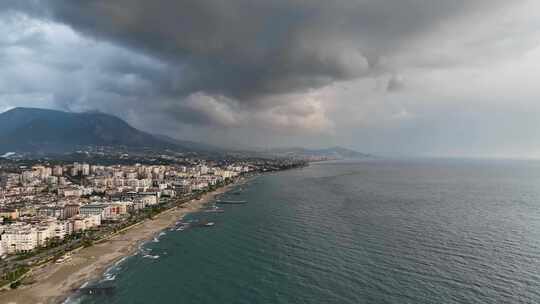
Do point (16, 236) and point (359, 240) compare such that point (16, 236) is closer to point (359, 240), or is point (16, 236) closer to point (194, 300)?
point (194, 300)

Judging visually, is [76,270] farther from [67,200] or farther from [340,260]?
[67,200]

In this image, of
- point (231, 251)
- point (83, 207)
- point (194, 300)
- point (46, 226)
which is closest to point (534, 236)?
point (231, 251)

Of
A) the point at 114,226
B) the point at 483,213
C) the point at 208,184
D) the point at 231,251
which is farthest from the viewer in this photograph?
the point at 208,184

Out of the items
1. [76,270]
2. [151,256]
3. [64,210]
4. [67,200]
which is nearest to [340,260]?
[151,256]

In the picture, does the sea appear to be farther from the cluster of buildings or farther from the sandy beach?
the cluster of buildings

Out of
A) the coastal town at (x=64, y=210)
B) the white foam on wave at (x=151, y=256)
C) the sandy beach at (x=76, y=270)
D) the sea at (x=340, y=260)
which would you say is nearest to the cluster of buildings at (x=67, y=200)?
the coastal town at (x=64, y=210)

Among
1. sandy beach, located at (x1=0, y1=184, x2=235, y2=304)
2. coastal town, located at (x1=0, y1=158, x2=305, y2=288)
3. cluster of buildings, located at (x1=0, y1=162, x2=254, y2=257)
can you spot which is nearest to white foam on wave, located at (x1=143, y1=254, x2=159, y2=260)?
sandy beach, located at (x1=0, y1=184, x2=235, y2=304)
